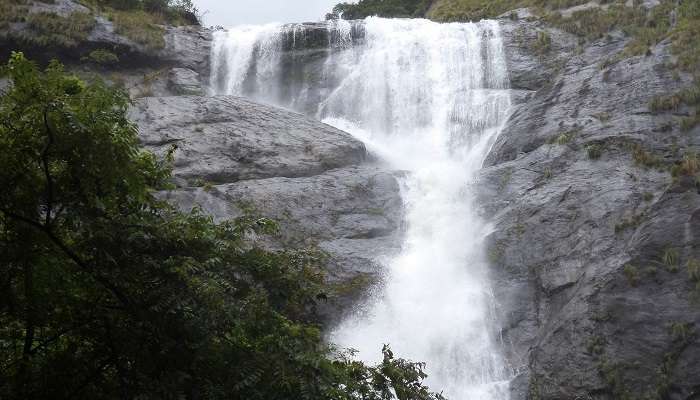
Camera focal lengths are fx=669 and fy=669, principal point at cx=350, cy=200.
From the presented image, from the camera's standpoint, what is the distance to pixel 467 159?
22.4m

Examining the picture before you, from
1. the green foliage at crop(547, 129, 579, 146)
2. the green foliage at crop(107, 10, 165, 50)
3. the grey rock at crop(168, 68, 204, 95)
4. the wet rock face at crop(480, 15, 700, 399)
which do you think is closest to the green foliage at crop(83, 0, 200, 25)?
the green foliage at crop(107, 10, 165, 50)

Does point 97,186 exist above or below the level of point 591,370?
above

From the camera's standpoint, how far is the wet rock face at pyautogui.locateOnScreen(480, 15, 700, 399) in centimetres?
1228

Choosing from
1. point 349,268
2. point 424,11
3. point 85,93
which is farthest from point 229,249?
point 424,11

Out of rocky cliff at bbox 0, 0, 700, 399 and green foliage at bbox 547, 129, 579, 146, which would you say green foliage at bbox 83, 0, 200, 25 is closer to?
rocky cliff at bbox 0, 0, 700, 399

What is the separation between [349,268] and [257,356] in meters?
9.73

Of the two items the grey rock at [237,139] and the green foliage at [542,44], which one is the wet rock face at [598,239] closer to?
the green foliage at [542,44]

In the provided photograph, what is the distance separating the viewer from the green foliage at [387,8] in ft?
139

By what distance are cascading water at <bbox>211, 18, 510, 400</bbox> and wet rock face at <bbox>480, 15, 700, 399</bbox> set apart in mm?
809

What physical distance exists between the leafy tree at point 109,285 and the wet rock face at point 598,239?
6.84 m

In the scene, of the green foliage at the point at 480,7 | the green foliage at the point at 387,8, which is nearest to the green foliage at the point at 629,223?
the green foliage at the point at 480,7

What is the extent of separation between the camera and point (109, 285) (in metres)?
6.03

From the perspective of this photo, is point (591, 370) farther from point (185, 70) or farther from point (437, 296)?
point (185, 70)

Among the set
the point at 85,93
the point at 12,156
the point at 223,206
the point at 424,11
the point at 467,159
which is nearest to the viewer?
the point at 12,156
